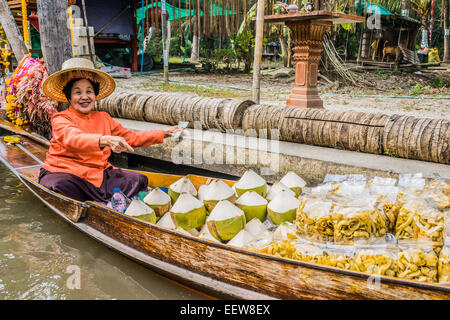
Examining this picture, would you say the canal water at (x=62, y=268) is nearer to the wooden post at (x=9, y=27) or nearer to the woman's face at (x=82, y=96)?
the woman's face at (x=82, y=96)

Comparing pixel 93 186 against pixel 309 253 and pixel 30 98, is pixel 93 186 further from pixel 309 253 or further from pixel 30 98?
pixel 30 98

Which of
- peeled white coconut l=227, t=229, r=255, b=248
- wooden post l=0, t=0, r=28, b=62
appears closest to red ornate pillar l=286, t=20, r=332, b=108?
peeled white coconut l=227, t=229, r=255, b=248

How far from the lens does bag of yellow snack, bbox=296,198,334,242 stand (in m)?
2.01

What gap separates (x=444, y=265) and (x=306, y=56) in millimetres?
4020

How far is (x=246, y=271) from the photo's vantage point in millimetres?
1999

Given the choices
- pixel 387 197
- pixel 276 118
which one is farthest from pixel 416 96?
pixel 387 197

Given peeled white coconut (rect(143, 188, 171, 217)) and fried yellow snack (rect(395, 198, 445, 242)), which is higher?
fried yellow snack (rect(395, 198, 445, 242))

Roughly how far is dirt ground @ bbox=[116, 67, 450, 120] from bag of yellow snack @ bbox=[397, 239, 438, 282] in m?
4.45

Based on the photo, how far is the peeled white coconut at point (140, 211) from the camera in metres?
2.58

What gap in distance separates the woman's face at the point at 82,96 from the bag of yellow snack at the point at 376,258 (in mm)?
2215

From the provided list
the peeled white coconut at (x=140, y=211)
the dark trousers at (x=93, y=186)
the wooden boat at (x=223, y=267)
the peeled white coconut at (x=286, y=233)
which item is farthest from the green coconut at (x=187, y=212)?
the dark trousers at (x=93, y=186)

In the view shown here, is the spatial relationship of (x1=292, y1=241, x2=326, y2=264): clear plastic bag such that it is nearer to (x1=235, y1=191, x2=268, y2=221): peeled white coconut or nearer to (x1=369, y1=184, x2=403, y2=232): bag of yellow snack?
(x1=369, y1=184, x2=403, y2=232): bag of yellow snack
